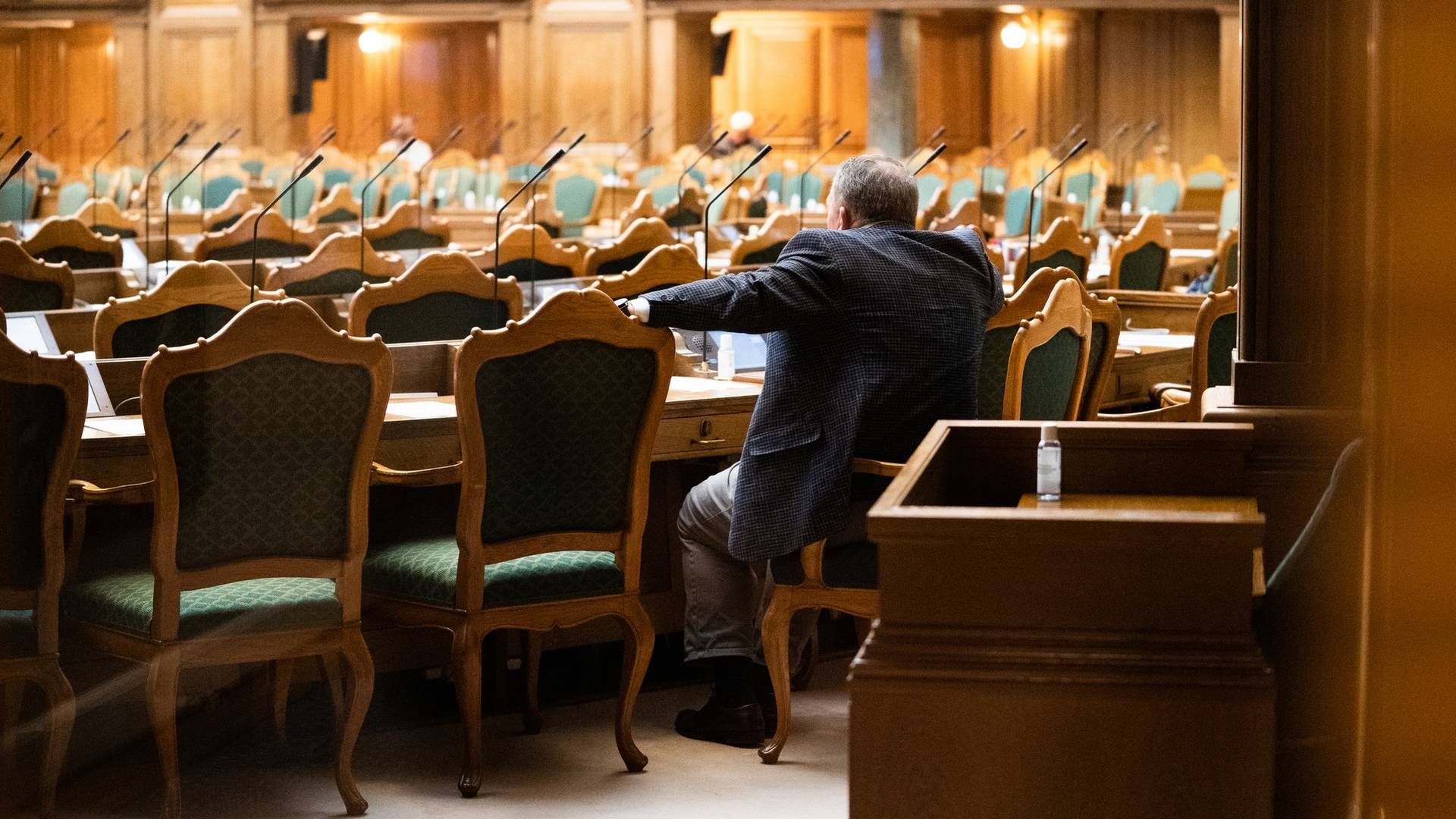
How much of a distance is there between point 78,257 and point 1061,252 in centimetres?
364

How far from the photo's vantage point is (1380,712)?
1.68 m

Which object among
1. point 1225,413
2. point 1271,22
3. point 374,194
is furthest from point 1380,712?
point 374,194

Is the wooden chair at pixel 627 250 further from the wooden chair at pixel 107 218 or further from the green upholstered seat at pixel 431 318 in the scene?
the wooden chair at pixel 107 218

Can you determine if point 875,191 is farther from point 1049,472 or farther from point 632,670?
point 1049,472

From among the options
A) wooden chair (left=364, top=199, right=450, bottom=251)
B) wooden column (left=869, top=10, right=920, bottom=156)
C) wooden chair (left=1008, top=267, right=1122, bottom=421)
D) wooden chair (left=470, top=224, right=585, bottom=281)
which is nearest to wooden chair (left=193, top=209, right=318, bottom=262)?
wooden chair (left=364, top=199, right=450, bottom=251)

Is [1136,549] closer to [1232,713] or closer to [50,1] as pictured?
[1232,713]

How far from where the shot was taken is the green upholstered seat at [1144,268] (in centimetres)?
711

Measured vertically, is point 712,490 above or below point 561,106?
below

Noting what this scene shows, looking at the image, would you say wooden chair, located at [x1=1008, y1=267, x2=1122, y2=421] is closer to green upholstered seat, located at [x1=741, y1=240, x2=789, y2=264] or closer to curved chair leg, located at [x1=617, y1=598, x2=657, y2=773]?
curved chair leg, located at [x1=617, y1=598, x2=657, y2=773]

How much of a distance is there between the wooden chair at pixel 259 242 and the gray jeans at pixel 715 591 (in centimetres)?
424

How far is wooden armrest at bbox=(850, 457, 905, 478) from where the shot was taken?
11.5ft

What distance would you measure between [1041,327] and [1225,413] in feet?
3.38

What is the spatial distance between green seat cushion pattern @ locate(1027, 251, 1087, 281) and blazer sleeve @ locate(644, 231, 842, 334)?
311 cm

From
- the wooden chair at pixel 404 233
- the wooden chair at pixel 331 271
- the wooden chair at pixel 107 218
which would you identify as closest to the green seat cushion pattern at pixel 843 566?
the wooden chair at pixel 331 271
